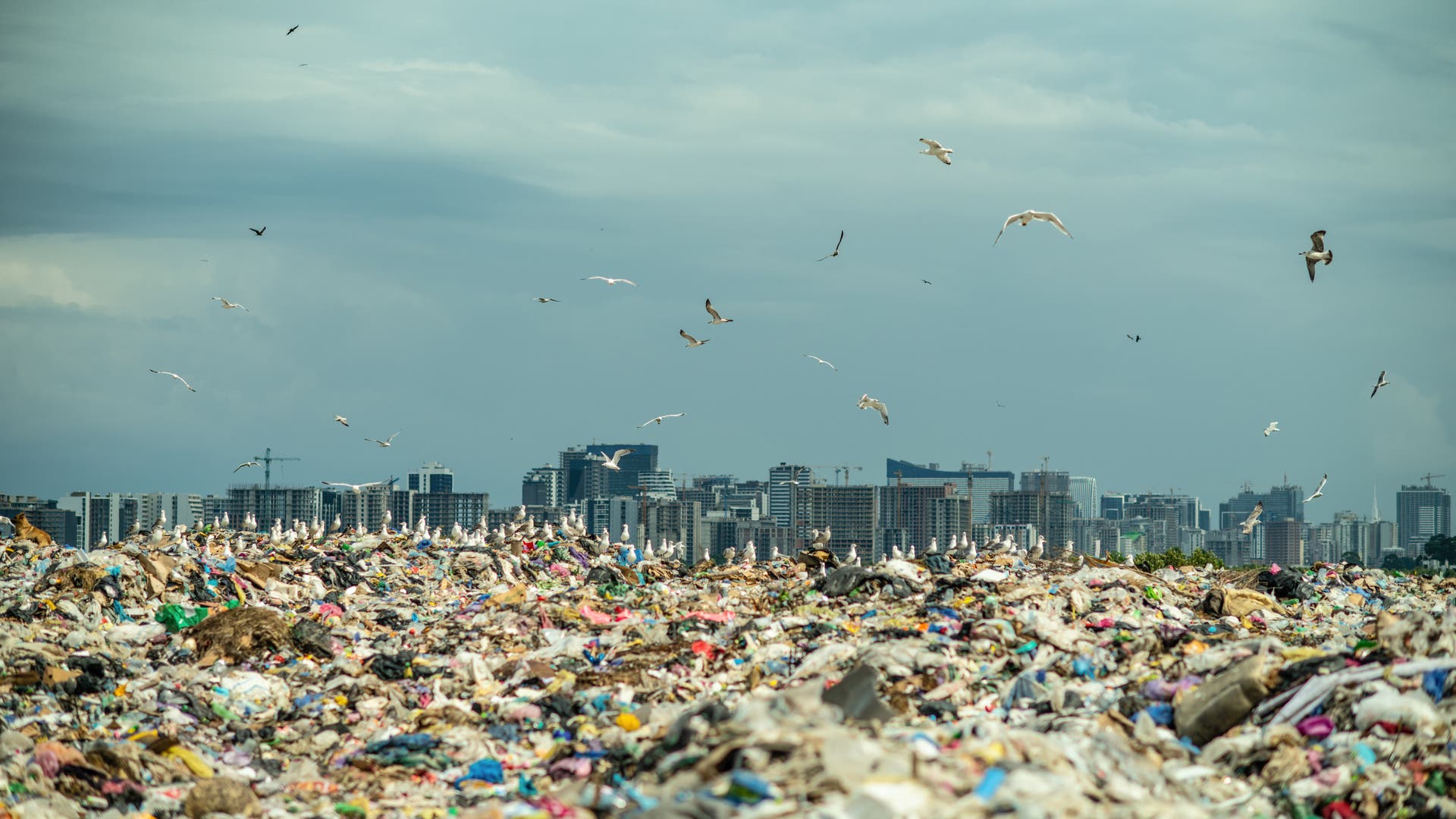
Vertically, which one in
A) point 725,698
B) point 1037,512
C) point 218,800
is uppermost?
point 725,698

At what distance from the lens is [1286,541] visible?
582 ft

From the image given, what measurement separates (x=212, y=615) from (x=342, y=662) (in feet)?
8.46

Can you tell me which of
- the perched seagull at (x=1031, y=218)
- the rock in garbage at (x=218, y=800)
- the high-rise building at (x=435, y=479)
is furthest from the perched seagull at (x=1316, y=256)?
the high-rise building at (x=435, y=479)

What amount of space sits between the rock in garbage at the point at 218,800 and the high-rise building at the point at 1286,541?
17723cm

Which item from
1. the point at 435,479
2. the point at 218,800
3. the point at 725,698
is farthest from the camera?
the point at 435,479

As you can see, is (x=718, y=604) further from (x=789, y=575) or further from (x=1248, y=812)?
(x=1248, y=812)

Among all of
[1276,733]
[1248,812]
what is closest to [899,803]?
[1248,812]

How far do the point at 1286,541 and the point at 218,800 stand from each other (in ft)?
602

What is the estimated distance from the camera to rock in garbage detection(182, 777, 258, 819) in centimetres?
977

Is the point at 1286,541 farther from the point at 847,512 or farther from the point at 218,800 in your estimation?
the point at 218,800

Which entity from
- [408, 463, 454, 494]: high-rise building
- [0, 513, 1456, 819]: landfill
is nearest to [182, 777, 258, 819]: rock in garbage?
[0, 513, 1456, 819]: landfill

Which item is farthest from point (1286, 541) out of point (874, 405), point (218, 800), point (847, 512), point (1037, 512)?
point (218, 800)

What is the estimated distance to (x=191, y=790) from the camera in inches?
389

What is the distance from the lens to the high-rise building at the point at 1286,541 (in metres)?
176
